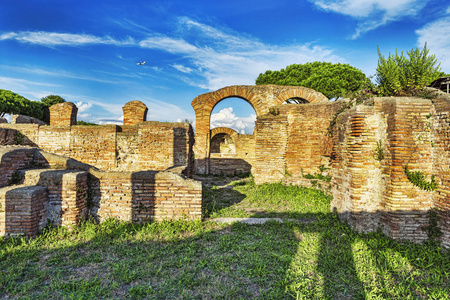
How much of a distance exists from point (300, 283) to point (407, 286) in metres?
1.26

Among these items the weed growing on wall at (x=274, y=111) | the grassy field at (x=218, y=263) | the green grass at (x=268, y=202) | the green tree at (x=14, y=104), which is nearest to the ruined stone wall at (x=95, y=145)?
the green grass at (x=268, y=202)

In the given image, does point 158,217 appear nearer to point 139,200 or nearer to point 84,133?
point 139,200

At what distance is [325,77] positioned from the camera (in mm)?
22531

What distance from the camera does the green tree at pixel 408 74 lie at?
465 centimetres

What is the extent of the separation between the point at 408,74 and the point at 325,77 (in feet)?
63.6

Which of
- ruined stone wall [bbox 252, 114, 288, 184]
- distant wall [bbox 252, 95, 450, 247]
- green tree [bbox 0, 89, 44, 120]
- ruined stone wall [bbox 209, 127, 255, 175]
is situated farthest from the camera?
green tree [bbox 0, 89, 44, 120]

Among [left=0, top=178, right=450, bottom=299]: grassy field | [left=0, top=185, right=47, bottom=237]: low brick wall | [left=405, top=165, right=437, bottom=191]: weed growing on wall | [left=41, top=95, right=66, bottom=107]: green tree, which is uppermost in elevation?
[left=41, top=95, right=66, bottom=107]: green tree

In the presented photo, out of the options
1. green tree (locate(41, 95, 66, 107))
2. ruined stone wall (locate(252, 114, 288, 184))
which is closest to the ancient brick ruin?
ruined stone wall (locate(252, 114, 288, 184))

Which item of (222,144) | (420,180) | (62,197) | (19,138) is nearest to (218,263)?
(62,197)

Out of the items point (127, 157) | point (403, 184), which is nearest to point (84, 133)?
point (127, 157)

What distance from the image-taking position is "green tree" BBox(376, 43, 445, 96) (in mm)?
4651

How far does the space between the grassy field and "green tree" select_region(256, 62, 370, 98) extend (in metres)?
19.4

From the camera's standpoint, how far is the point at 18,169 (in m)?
4.45

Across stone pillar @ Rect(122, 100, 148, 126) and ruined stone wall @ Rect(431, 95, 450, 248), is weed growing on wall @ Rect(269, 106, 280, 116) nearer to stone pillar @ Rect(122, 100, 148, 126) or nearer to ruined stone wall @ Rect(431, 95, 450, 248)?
ruined stone wall @ Rect(431, 95, 450, 248)
